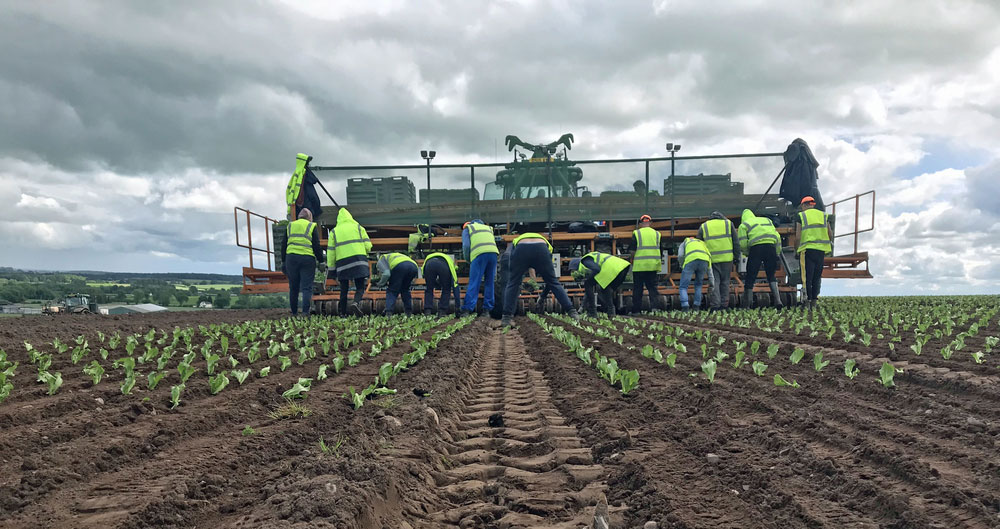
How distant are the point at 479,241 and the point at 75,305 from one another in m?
16.2

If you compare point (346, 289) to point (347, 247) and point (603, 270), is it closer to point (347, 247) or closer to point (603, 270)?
point (347, 247)

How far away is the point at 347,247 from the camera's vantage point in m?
10.2

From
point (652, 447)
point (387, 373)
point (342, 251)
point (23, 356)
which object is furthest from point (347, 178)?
point (652, 447)

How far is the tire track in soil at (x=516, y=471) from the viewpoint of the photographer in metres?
1.95

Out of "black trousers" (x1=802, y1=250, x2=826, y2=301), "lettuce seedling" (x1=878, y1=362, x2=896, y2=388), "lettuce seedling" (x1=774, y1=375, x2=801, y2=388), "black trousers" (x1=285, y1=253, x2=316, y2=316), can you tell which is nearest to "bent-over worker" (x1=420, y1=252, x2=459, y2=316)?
"black trousers" (x1=285, y1=253, x2=316, y2=316)

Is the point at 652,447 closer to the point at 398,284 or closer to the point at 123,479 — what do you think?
the point at 123,479

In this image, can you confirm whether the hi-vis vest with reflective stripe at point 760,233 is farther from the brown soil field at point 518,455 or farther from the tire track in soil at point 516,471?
the tire track in soil at point 516,471

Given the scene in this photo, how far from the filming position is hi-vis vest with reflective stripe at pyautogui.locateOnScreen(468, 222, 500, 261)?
1019cm

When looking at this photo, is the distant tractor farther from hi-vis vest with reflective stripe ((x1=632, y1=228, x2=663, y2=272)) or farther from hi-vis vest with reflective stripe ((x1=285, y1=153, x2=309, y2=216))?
hi-vis vest with reflective stripe ((x1=632, y1=228, x2=663, y2=272))

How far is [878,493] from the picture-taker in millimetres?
1887

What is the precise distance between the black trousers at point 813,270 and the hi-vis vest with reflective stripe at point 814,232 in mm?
137

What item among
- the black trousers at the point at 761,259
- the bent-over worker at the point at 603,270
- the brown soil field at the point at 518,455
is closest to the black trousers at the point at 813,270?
the black trousers at the point at 761,259

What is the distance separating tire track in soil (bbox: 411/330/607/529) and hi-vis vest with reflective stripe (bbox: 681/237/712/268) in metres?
8.16

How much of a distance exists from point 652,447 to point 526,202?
10.9 m
